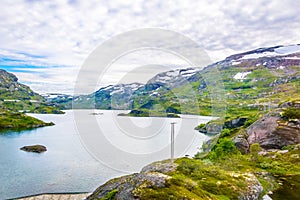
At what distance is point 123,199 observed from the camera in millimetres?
17328

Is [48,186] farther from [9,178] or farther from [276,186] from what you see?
[276,186]

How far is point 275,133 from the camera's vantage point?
160 feet

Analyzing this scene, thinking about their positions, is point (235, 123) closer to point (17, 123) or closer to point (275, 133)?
point (275, 133)

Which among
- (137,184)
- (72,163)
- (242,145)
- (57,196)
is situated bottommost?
(57,196)

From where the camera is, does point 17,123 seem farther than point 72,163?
Yes

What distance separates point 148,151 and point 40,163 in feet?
93.9

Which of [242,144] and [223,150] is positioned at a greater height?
[242,144]

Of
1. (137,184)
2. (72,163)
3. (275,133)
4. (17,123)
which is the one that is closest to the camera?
(137,184)

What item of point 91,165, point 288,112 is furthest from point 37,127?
point 288,112

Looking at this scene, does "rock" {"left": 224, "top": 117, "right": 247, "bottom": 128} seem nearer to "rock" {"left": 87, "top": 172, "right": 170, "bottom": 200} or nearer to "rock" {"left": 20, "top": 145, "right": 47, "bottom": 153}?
"rock" {"left": 20, "top": 145, "right": 47, "bottom": 153}

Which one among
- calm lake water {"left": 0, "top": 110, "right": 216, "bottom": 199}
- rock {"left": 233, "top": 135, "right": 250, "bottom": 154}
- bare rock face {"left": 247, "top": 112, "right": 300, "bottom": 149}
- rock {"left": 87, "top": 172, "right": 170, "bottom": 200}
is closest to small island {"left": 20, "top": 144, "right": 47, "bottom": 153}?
calm lake water {"left": 0, "top": 110, "right": 216, "bottom": 199}

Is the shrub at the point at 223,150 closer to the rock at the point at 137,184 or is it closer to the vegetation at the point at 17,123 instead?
the rock at the point at 137,184

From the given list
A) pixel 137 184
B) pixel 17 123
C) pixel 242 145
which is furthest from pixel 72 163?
pixel 17 123

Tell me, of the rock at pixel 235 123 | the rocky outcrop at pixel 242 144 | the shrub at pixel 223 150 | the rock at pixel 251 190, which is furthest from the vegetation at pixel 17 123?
the rock at pixel 251 190
